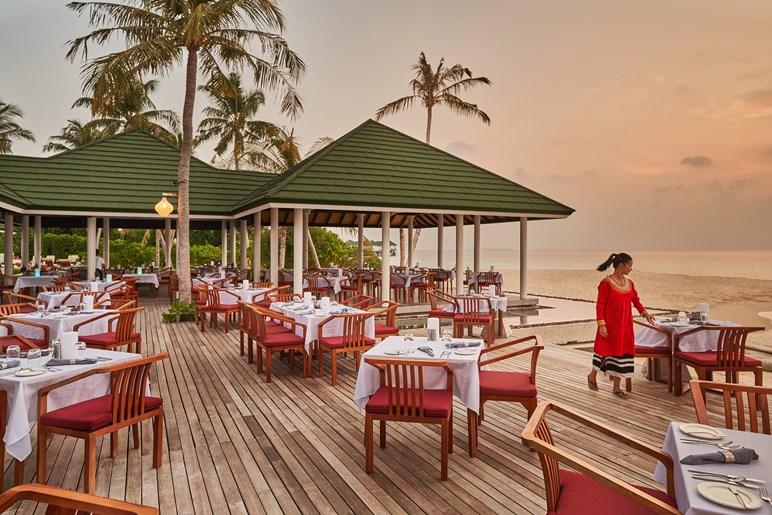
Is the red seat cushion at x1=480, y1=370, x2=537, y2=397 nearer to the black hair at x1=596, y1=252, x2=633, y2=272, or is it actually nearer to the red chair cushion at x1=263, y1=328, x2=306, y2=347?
the black hair at x1=596, y1=252, x2=633, y2=272

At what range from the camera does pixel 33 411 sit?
146 inches

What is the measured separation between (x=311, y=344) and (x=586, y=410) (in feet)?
12.6

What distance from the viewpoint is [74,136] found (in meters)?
39.0

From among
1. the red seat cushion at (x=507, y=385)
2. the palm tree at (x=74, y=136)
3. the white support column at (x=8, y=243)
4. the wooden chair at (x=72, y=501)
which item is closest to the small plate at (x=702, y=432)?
the red seat cushion at (x=507, y=385)

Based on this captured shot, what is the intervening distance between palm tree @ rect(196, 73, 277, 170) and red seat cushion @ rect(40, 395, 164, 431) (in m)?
25.5

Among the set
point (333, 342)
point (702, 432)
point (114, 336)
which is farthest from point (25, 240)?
point (702, 432)

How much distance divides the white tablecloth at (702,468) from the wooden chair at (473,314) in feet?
20.9

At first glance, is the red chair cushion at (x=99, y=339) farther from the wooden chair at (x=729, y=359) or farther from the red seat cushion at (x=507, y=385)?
the wooden chair at (x=729, y=359)

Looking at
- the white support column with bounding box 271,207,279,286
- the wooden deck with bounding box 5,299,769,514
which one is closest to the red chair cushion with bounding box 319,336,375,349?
the wooden deck with bounding box 5,299,769,514

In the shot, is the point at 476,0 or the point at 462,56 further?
the point at 462,56

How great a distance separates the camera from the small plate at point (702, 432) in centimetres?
251

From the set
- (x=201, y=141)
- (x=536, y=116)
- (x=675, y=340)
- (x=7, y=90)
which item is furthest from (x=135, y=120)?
(x=675, y=340)

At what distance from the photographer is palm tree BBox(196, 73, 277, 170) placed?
2833 cm

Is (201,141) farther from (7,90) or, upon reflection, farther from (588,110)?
(588,110)
